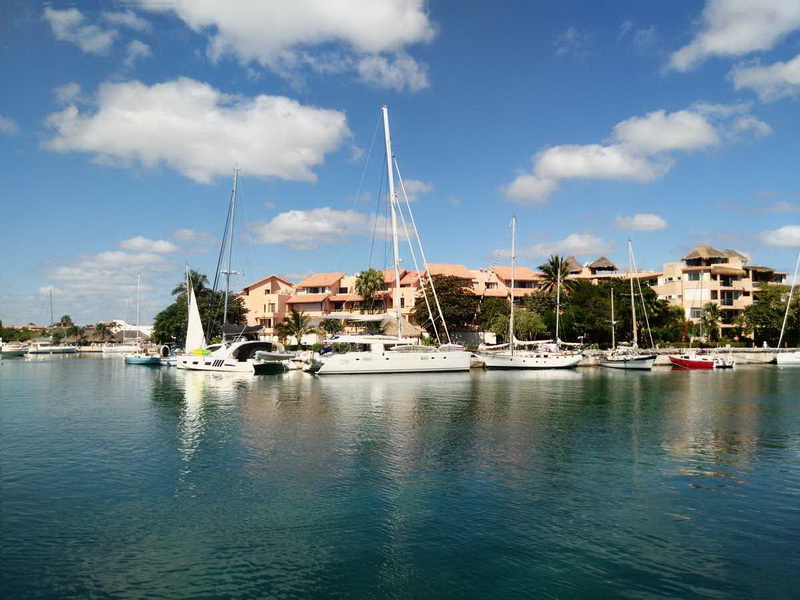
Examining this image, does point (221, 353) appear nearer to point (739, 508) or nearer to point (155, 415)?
point (155, 415)

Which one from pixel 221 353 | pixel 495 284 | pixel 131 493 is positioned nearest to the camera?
pixel 131 493

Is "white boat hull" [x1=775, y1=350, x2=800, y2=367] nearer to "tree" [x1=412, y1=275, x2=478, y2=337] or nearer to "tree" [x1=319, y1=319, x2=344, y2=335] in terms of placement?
"tree" [x1=412, y1=275, x2=478, y2=337]

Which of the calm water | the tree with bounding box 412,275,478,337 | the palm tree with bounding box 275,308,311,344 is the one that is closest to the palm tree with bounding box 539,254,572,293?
the tree with bounding box 412,275,478,337

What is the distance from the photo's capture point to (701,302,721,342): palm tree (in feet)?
283

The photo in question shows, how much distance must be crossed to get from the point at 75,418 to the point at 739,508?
28.3 m

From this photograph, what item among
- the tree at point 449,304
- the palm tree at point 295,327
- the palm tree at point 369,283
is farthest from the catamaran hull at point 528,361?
the palm tree at point 295,327

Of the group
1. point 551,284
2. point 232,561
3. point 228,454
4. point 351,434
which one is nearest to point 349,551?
point 232,561

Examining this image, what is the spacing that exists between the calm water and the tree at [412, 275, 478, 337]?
47.1m

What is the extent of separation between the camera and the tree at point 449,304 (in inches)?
3029

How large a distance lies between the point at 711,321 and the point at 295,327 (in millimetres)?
62631

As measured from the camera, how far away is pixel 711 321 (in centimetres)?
8650

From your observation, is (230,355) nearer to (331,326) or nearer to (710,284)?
(331,326)

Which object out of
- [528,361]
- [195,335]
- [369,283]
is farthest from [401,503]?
[369,283]

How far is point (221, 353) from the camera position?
181 ft
